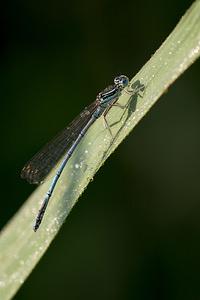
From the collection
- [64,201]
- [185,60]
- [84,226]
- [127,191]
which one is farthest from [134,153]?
[185,60]

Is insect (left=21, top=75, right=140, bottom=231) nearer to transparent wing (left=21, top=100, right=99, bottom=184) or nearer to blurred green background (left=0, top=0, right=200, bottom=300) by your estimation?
transparent wing (left=21, top=100, right=99, bottom=184)

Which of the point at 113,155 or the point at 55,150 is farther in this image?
the point at 113,155

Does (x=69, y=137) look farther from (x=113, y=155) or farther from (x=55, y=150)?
(x=113, y=155)

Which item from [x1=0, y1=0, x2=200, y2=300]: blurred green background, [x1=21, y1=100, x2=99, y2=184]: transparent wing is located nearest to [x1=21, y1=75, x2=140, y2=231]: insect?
[x1=21, y1=100, x2=99, y2=184]: transparent wing

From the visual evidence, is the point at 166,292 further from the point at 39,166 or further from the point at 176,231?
the point at 39,166

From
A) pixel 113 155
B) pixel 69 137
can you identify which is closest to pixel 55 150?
pixel 69 137

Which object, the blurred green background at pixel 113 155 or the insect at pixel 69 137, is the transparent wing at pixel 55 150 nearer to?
the insect at pixel 69 137
